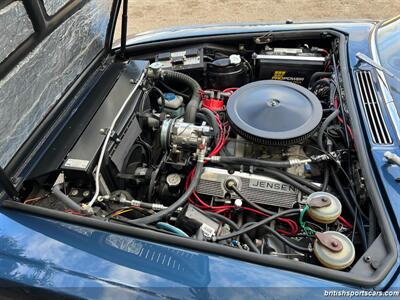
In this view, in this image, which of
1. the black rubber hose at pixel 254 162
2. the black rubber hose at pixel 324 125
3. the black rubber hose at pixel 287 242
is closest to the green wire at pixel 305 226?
the black rubber hose at pixel 287 242

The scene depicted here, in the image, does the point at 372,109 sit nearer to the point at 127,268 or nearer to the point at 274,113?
the point at 274,113

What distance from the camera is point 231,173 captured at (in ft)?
5.48

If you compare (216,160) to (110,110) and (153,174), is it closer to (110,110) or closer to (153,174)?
(153,174)

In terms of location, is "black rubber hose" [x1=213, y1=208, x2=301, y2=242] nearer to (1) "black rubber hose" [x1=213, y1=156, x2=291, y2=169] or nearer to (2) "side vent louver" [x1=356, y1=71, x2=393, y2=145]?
(1) "black rubber hose" [x1=213, y1=156, x2=291, y2=169]

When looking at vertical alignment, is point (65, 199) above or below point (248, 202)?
above

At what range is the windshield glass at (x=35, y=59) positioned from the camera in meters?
1.40

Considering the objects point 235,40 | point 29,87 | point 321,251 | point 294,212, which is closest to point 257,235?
point 294,212

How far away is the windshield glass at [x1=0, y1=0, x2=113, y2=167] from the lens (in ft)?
4.59

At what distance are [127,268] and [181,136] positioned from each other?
0.78 m

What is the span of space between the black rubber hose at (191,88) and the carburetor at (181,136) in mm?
99

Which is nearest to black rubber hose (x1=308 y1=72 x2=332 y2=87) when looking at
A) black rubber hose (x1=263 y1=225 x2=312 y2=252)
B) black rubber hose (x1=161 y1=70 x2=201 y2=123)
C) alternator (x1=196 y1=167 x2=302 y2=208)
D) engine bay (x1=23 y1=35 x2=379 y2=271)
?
engine bay (x1=23 y1=35 x2=379 y2=271)

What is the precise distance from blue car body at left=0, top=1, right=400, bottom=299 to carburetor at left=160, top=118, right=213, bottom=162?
625mm

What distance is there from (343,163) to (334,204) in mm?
322

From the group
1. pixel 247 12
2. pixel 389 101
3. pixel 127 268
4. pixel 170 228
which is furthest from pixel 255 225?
pixel 247 12
